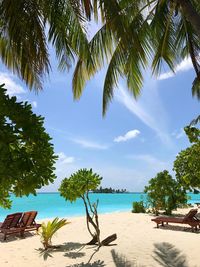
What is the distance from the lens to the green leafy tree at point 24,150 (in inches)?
171

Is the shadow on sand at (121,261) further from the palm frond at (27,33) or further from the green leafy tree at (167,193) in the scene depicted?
the green leafy tree at (167,193)

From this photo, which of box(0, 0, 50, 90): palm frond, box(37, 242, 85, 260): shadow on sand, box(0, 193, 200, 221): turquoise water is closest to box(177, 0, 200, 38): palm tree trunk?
box(0, 0, 50, 90): palm frond

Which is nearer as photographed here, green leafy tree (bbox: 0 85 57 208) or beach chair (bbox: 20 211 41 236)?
green leafy tree (bbox: 0 85 57 208)

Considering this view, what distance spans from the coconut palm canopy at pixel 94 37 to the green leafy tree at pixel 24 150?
7.61 ft

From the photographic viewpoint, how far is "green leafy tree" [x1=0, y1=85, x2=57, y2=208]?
14.2 feet

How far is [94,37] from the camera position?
10.2 meters

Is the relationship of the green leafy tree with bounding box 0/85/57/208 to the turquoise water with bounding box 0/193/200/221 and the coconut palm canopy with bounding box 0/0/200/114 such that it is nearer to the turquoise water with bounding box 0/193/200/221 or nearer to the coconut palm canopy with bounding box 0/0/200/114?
the coconut palm canopy with bounding box 0/0/200/114

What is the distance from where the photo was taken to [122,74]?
1073 cm

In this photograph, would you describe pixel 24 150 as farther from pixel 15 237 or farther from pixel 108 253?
pixel 15 237

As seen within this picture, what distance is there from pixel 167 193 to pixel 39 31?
14262 millimetres

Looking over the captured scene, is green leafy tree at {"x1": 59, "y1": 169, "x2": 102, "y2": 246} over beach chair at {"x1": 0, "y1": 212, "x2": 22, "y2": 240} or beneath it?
over

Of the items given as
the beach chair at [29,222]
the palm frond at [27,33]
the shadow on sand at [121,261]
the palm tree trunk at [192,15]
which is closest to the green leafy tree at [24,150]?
the palm frond at [27,33]

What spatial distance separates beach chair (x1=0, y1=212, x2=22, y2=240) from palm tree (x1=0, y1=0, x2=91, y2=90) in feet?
22.1

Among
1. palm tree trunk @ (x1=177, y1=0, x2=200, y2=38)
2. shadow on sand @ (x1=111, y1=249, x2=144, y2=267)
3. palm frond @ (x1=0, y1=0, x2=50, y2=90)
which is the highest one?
palm tree trunk @ (x1=177, y1=0, x2=200, y2=38)
